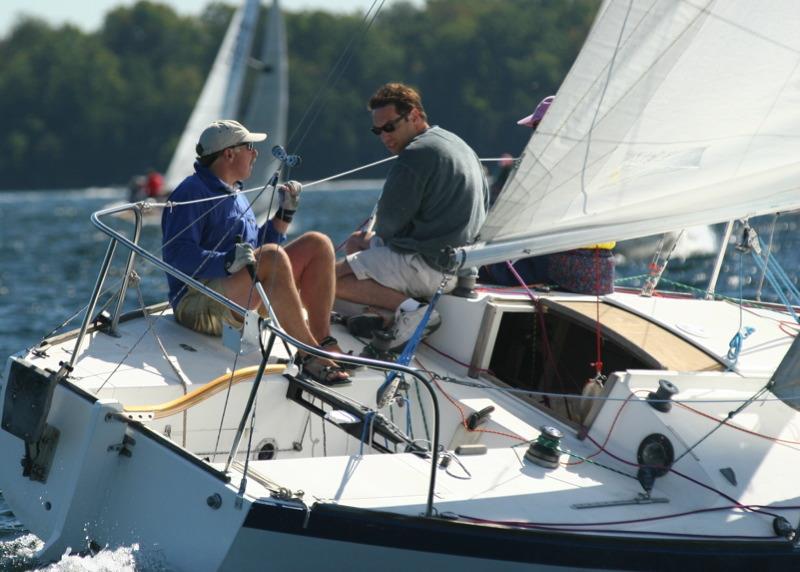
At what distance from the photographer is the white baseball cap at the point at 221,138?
578 centimetres

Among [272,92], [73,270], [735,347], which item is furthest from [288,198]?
[272,92]

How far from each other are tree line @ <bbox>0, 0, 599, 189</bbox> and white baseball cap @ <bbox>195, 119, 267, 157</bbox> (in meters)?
29.6

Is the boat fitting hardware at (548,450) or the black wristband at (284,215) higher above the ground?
the black wristband at (284,215)

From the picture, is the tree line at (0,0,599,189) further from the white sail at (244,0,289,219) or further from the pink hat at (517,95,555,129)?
the pink hat at (517,95,555,129)

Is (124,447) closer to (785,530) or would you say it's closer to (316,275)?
(316,275)

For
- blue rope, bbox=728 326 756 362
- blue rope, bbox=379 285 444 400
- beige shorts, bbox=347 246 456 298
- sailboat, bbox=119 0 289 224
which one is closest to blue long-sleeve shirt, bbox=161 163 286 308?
beige shorts, bbox=347 246 456 298

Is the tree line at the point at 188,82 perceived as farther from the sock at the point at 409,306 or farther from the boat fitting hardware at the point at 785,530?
the boat fitting hardware at the point at 785,530

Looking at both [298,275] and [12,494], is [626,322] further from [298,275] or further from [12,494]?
[12,494]

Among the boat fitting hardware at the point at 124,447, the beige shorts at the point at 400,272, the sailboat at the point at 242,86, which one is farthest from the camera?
the sailboat at the point at 242,86

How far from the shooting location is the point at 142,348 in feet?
18.6

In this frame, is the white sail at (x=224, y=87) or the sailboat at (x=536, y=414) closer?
the sailboat at (x=536, y=414)

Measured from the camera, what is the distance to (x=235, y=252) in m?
5.52

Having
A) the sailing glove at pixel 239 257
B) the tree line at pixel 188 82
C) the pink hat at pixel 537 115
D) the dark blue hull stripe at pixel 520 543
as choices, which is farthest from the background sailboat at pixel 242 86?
the dark blue hull stripe at pixel 520 543

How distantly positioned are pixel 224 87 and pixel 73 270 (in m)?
11.3
